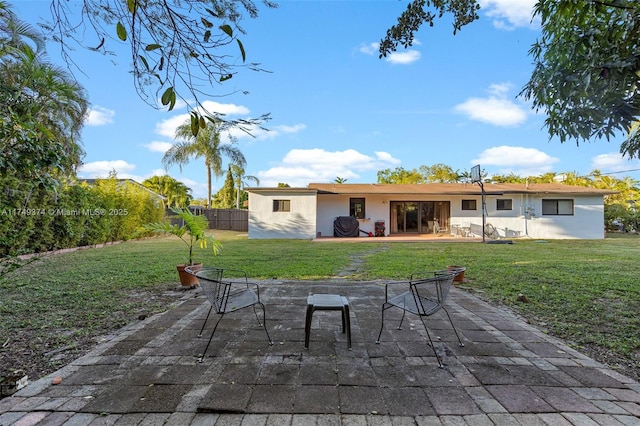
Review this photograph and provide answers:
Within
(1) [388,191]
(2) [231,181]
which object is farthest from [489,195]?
(2) [231,181]

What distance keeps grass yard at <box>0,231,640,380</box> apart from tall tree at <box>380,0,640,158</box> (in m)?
2.12

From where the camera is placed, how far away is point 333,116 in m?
11.6

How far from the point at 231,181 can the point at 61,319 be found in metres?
24.2

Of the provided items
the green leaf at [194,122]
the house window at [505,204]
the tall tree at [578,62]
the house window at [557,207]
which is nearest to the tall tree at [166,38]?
the green leaf at [194,122]

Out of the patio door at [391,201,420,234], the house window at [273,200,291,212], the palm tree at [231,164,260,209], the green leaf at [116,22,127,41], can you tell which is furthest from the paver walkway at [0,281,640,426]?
the palm tree at [231,164,260,209]

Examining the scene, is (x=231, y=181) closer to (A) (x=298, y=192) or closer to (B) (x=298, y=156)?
(B) (x=298, y=156)

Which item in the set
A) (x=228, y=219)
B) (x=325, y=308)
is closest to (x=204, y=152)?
(x=228, y=219)

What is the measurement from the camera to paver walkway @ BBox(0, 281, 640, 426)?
184 cm

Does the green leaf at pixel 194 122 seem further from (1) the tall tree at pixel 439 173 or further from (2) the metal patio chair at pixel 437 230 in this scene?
(1) the tall tree at pixel 439 173

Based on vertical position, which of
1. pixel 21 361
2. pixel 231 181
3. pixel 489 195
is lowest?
pixel 21 361

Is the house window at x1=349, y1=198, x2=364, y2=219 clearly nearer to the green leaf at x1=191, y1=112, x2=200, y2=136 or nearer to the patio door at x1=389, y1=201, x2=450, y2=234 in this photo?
the patio door at x1=389, y1=201, x2=450, y2=234

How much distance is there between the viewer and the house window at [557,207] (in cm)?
1652

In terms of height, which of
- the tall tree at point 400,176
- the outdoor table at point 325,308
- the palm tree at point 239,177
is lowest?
the outdoor table at point 325,308

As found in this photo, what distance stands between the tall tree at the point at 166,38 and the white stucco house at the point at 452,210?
1366cm
